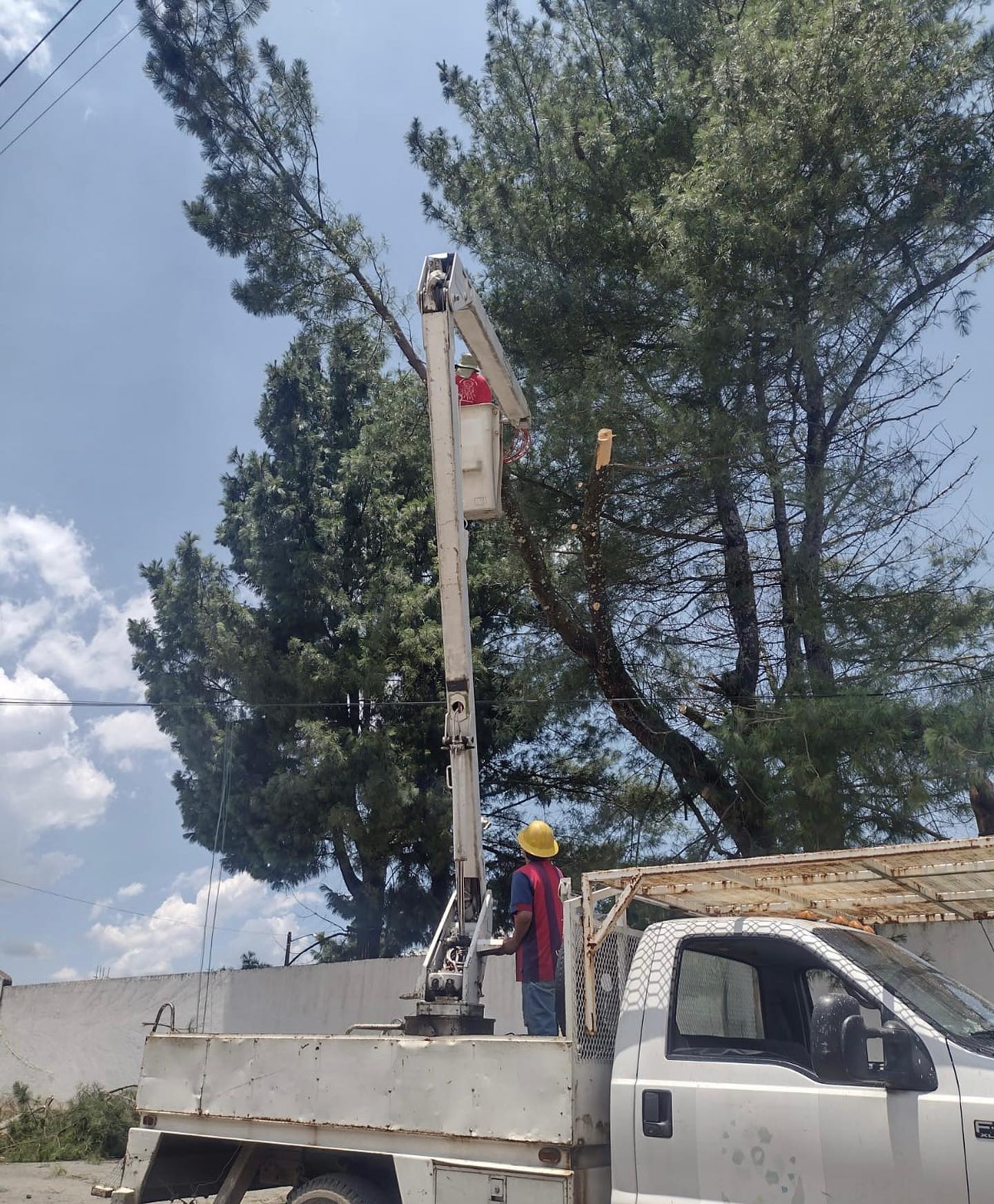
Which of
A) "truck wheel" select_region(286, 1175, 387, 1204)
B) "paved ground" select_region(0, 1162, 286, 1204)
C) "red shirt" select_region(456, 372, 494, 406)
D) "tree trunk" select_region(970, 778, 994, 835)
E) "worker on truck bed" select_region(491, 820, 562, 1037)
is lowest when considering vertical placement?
"paved ground" select_region(0, 1162, 286, 1204)

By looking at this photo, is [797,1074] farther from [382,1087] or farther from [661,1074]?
[382,1087]

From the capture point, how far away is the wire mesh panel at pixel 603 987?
14.8 ft

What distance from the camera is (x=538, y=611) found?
14.0m

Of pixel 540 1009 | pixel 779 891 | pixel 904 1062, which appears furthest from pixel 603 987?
pixel 904 1062

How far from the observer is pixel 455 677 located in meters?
6.41

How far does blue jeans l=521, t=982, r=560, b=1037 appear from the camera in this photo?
17.3ft

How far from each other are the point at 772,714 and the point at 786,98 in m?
6.40

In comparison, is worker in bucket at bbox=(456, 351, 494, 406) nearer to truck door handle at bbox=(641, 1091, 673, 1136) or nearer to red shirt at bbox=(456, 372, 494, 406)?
red shirt at bbox=(456, 372, 494, 406)

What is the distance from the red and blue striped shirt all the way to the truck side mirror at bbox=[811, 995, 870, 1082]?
5.37 ft

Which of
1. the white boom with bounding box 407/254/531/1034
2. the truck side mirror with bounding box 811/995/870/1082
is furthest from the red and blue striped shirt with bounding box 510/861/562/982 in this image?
the truck side mirror with bounding box 811/995/870/1082

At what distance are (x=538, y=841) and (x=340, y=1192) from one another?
76.1 inches

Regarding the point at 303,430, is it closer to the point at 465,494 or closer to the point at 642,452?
the point at 642,452

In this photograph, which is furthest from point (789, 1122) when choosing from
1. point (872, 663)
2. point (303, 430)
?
point (303, 430)

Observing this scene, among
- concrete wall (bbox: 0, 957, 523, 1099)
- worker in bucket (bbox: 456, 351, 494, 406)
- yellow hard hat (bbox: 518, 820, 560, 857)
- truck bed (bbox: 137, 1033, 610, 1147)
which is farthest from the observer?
concrete wall (bbox: 0, 957, 523, 1099)
